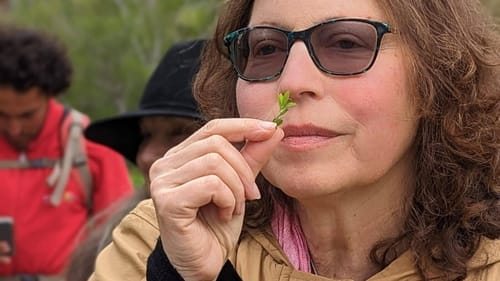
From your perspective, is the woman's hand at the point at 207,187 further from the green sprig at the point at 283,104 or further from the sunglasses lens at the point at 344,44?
the sunglasses lens at the point at 344,44

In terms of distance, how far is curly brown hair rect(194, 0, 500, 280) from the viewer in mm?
2105

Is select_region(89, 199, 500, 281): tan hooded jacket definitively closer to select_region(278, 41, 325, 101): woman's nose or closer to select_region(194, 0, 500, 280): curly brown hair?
select_region(194, 0, 500, 280): curly brown hair

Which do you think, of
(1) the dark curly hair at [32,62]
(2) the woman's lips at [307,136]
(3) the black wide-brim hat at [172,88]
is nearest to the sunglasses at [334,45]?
(2) the woman's lips at [307,136]

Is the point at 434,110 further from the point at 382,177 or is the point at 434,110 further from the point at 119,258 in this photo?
the point at 119,258

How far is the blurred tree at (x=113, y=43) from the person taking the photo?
72.1ft

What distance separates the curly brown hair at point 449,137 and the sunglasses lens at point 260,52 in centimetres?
23

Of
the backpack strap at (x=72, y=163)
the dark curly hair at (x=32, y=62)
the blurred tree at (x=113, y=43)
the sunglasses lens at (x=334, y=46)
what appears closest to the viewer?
the sunglasses lens at (x=334, y=46)

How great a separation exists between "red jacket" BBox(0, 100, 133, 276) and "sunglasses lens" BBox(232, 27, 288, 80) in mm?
3343

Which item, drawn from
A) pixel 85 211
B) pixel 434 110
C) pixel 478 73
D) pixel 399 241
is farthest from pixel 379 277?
pixel 85 211

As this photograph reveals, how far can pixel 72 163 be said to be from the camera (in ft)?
18.0

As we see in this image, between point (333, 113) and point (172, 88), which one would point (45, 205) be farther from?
point (333, 113)

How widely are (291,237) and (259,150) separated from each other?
0.35 m

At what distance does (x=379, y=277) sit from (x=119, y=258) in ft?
2.04

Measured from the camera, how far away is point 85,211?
18.3ft
